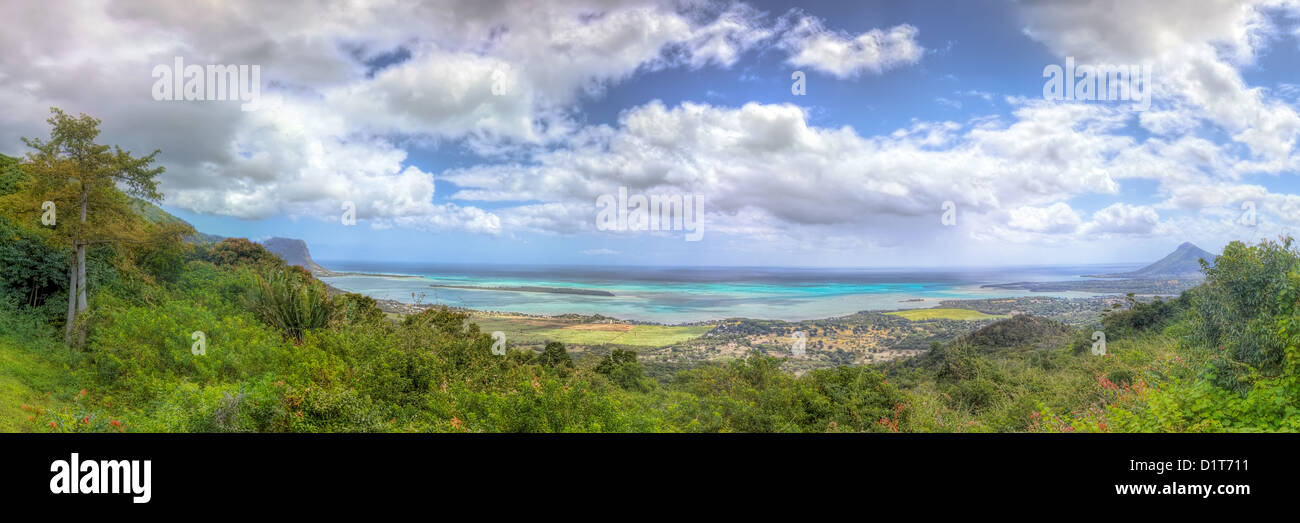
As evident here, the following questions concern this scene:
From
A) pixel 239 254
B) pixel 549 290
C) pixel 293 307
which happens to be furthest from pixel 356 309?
pixel 549 290

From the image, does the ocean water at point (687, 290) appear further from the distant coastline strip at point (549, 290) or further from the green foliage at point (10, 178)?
the green foliage at point (10, 178)

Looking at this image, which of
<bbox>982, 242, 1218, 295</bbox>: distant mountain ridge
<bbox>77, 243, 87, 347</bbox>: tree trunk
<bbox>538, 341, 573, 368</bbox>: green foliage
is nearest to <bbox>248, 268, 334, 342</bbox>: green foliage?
<bbox>77, 243, 87, 347</bbox>: tree trunk

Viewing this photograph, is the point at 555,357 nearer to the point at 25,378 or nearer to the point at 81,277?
the point at 25,378

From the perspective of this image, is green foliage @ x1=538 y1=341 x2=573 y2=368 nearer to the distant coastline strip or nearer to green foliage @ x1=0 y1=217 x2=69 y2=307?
the distant coastline strip

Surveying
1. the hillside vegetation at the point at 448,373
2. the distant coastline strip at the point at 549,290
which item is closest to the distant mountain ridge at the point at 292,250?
the hillside vegetation at the point at 448,373
